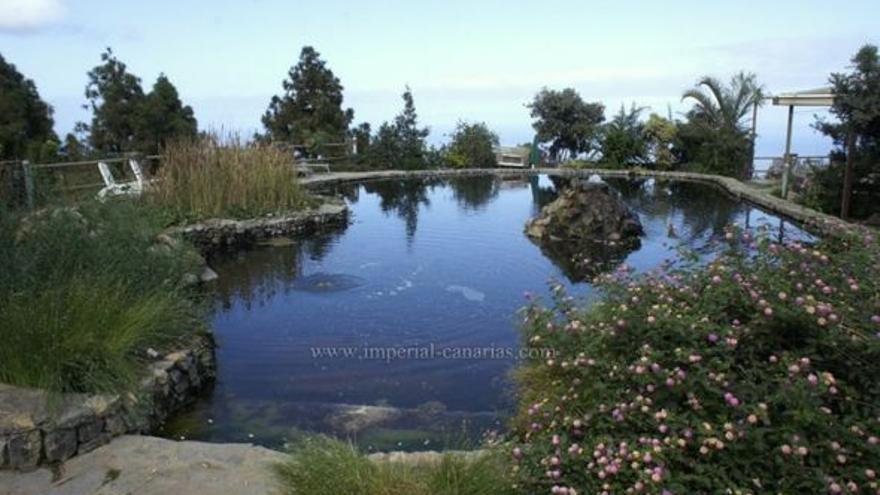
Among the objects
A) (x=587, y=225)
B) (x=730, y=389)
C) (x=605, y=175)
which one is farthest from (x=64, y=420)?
(x=605, y=175)

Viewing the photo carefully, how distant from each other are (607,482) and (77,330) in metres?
2.84

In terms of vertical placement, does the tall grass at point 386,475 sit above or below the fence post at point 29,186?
below

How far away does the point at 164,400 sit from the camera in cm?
417

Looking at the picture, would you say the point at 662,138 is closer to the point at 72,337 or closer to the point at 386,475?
the point at 72,337

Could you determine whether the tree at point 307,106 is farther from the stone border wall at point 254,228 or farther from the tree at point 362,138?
the stone border wall at point 254,228

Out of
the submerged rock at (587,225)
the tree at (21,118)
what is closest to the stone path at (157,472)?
the submerged rock at (587,225)

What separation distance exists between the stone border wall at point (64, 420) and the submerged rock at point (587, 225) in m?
6.40

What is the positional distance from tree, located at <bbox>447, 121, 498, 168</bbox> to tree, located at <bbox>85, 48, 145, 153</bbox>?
1010cm

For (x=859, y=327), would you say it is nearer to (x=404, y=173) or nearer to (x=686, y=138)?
(x=404, y=173)

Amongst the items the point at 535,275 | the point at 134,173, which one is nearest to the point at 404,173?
the point at 134,173

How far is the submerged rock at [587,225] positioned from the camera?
981cm

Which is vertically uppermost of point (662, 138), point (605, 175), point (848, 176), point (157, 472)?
point (662, 138)

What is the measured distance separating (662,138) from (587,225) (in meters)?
11.9

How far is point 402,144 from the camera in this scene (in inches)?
846
